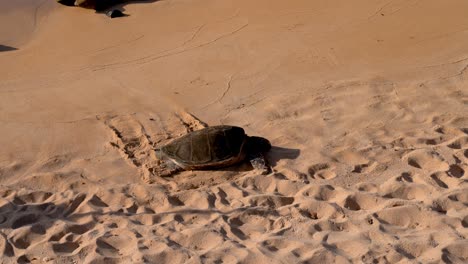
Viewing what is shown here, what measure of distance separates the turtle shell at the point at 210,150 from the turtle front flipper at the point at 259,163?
9 centimetres

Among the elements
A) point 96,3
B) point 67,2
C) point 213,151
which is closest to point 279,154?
point 213,151

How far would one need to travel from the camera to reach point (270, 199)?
477 cm

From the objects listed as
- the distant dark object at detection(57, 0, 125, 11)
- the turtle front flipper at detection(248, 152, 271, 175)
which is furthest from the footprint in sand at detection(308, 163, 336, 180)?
the distant dark object at detection(57, 0, 125, 11)

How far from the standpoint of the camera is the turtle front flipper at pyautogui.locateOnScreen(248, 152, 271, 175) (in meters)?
5.21

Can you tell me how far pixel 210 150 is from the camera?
529 cm

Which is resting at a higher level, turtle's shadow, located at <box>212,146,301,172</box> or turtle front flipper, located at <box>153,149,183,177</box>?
turtle's shadow, located at <box>212,146,301,172</box>

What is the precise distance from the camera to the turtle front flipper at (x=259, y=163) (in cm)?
521

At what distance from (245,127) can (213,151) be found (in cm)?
88

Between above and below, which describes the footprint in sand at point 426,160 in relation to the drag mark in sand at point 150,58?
above

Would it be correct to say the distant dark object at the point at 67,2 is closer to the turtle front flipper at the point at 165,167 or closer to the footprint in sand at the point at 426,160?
the turtle front flipper at the point at 165,167

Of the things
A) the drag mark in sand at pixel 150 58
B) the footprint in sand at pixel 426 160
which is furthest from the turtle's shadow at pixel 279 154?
the drag mark in sand at pixel 150 58

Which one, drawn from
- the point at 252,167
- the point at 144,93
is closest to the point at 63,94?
the point at 144,93

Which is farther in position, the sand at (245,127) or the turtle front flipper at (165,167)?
the turtle front flipper at (165,167)

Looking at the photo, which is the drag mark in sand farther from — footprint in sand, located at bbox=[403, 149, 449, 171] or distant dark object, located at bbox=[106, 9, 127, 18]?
footprint in sand, located at bbox=[403, 149, 449, 171]
